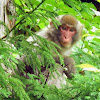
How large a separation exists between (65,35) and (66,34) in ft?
0.11

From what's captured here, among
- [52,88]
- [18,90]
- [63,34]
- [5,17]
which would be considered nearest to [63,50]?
[63,34]

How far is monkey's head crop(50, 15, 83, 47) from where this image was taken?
14.1ft

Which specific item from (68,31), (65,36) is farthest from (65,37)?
(68,31)

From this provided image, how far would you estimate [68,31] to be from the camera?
4.40 m

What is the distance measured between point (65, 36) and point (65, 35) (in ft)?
0.07

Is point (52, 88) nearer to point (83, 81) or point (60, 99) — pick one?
point (60, 99)

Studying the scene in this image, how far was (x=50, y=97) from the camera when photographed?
178cm

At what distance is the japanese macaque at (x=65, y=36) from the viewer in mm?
4258

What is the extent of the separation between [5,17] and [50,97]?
1.23m

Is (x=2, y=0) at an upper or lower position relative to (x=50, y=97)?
upper

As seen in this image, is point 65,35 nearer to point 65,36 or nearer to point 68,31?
point 65,36

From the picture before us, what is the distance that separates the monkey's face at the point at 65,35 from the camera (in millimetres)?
4270

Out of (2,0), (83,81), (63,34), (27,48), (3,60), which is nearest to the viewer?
(3,60)

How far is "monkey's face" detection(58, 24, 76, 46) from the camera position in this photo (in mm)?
4270
